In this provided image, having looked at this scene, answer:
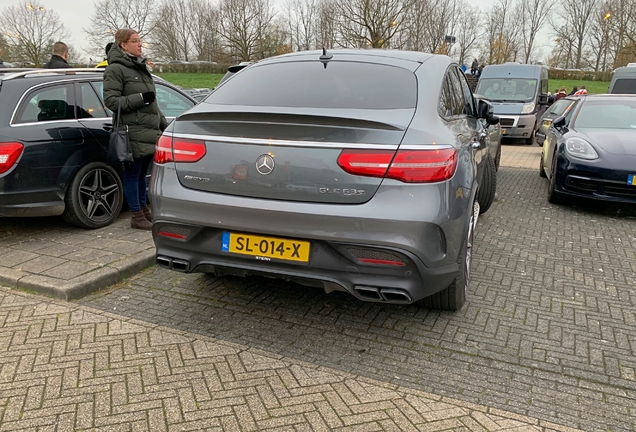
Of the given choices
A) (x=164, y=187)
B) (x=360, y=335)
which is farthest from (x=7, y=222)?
(x=360, y=335)

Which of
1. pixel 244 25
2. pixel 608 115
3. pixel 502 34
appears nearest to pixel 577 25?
pixel 502 34

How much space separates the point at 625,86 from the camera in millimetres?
14133

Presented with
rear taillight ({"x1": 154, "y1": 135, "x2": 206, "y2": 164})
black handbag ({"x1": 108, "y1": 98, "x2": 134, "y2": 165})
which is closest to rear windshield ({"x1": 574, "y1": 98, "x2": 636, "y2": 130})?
black handbag ({"x1": 108, "y1": 98, "x2": 134, "y2": 165})

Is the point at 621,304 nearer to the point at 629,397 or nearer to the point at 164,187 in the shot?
the point at 629,397

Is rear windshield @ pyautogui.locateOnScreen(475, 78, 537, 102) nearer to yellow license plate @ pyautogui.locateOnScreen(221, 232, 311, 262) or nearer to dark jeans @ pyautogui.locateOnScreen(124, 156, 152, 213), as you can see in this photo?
dark jeans @ pyautogui.locateOnScreen(124, 156, 152, 213)

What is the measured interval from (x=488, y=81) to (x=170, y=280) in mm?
14807

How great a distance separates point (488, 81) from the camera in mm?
16422

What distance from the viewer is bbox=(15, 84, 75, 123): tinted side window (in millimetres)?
4629

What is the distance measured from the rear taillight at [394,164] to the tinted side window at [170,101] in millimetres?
4139

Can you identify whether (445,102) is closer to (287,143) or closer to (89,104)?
(287,143)

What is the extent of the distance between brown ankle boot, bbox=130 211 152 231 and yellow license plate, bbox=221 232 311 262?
7.89 ft

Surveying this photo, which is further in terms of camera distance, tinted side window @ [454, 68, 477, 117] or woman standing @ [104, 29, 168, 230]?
woman standing @ [104, 29, 168, 230]

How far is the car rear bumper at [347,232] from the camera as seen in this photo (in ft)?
8.83

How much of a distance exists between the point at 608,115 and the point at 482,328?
17.7 feet
